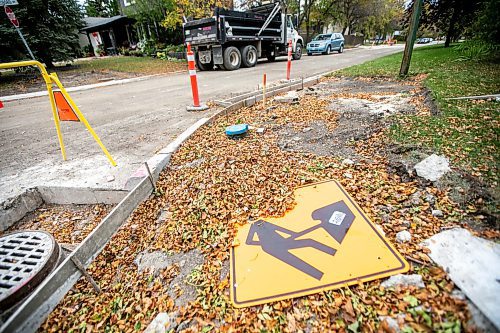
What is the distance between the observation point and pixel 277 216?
226 cm

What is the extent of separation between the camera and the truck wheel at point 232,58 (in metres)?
11.7

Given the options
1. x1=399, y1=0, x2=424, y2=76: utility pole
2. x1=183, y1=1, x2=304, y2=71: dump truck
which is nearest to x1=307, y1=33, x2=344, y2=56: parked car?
x1=183, y1=1, x2=304, y2=71: dump truck

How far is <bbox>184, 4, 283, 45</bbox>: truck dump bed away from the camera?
10.6 meters

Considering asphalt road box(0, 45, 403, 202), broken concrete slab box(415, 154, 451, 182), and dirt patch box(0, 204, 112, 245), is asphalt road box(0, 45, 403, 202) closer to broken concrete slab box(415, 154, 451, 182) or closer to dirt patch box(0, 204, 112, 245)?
dirt patch box(0, 204, 112, 245)

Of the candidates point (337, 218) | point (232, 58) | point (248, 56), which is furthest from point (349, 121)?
point (248, 56)

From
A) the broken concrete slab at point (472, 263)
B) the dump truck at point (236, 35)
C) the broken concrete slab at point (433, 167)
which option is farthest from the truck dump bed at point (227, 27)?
the broken concrete slab at point (472, 263)

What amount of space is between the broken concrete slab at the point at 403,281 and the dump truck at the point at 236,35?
1152 centimetres

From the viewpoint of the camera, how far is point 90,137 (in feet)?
14.1

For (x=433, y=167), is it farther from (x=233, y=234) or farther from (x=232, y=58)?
(x=232, y=58)

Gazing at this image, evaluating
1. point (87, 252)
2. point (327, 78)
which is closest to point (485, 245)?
point (87, 252)

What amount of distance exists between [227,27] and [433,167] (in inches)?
432

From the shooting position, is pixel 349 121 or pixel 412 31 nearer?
pixel 349 121

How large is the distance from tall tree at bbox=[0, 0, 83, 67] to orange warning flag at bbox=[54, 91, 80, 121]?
1182 centimetres

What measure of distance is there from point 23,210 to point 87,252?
1.56 meters
